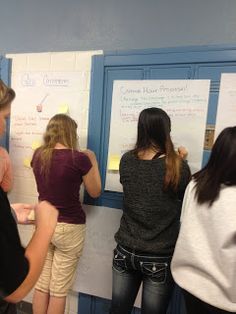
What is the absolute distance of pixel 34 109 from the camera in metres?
2.29

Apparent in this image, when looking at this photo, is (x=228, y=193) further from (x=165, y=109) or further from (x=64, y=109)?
(x=64, y=109)

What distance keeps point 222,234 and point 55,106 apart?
56.9 inches

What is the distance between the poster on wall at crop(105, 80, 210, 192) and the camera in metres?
1.79

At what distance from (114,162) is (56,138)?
1.38 ft

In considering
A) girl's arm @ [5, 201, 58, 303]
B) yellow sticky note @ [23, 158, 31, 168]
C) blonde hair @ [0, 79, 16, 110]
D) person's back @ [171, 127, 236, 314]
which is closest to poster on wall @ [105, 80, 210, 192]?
person's back @ [171, 127, 236, 314]

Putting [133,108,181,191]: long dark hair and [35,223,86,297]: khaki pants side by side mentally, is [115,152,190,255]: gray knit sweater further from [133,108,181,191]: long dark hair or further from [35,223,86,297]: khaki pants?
[35,223,86,297]: khaki pants

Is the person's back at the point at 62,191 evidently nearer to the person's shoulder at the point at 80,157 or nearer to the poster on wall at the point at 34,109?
the person's shoulder at the point at 80,157

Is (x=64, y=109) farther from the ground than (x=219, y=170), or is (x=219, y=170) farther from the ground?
(x=64, y=109)

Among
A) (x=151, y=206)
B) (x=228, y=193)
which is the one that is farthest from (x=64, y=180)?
(x=228, y=193)

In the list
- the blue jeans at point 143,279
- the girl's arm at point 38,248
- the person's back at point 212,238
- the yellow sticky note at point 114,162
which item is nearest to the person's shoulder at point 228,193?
the person's back at point 212,238

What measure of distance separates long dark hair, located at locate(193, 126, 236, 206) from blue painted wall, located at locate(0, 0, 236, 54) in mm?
739

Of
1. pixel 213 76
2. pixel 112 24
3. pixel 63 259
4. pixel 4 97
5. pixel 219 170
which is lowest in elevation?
pixel 63 259

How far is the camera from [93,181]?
185cm

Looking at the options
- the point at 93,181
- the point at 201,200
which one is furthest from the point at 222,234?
the point at 93,181
